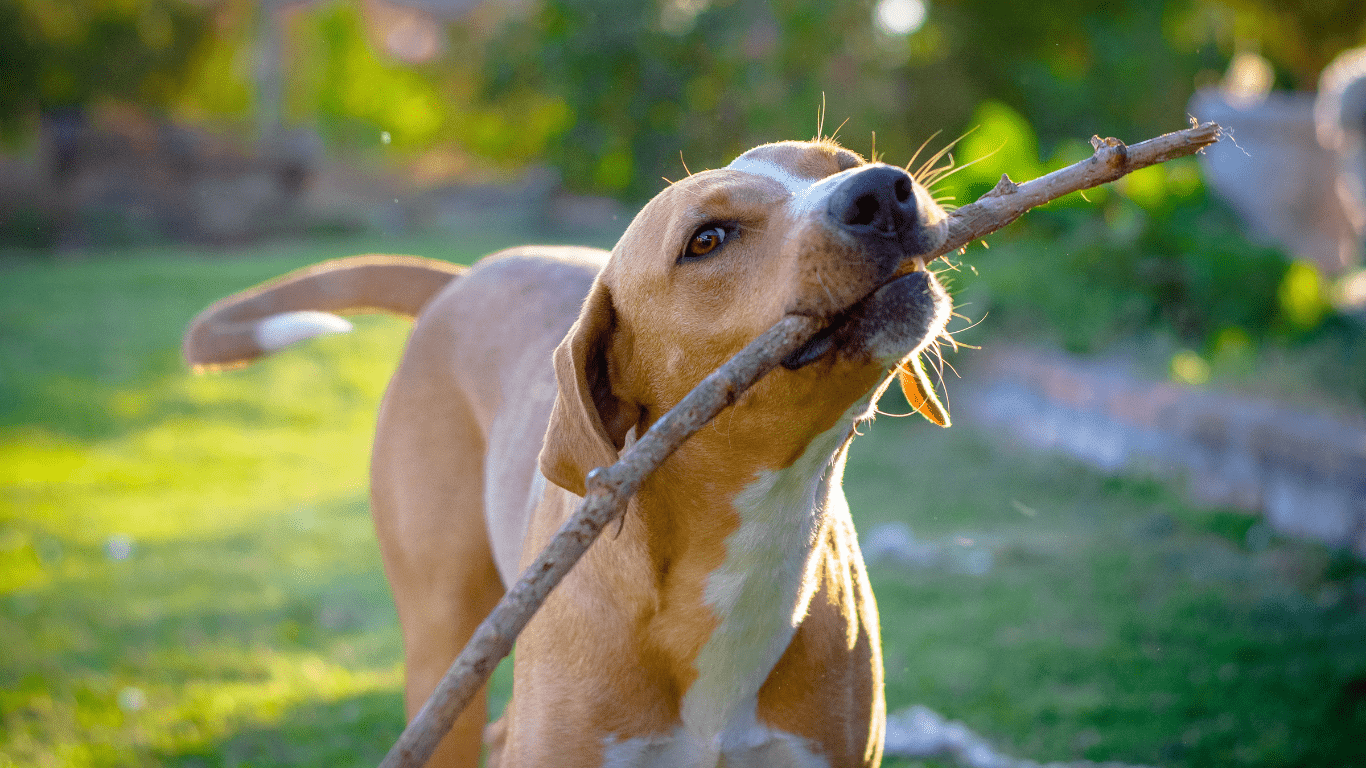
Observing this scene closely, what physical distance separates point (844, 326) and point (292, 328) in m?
2.21

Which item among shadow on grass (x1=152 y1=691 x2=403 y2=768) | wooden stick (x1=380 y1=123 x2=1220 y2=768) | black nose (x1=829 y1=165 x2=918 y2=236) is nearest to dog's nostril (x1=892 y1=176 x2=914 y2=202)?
black nose (x1=829 y1=165 x2=918 y2=236)

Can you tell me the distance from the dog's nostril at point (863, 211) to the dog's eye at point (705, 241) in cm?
33

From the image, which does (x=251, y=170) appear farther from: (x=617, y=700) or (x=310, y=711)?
(x=617, y=700)

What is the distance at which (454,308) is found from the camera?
3754mm

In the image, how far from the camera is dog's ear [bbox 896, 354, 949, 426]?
264 centimetres

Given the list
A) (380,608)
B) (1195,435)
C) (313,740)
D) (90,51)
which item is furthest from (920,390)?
(90,51)

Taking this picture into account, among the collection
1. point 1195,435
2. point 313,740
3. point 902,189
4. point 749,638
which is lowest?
point 313,740

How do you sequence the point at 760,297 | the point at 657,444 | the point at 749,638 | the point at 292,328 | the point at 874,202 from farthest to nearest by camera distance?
the point at 292,328, the point at 749,638, the point at 760,297, the point at 874,202, the point at 657,444

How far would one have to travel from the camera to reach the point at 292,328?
3611 mm

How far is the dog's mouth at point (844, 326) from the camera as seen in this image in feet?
6.96

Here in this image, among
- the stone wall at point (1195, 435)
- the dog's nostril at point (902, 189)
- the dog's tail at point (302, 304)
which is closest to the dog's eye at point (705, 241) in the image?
the dog's nostril at point (902, 189)

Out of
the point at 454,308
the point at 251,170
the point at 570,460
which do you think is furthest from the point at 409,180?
the point at 570,460

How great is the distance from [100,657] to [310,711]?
1351mm

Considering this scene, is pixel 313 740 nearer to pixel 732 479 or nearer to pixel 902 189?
pixel 732 479
